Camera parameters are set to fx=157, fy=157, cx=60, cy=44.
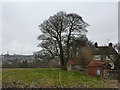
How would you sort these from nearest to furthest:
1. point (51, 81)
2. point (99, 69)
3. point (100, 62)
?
point (51, 81), point (99, 69), point (100, 62)

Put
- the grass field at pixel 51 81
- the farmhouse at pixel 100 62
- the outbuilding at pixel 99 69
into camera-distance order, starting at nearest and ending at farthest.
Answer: the grass field at pixel 51 81 < the outbuilding at pixel 99 69 < the farmhouse at pixel 100 62

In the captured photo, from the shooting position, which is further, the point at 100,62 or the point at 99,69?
the point at 100,62

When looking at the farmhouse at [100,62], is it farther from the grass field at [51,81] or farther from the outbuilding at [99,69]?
the grass field at [51,81]

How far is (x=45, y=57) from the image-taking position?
19953 millimetres

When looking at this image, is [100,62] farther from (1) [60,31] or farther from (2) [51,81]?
(2) [51,81]

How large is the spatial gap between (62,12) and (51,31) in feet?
9.20

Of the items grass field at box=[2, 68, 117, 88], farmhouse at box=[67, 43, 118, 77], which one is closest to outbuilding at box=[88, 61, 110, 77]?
farmhouse at box=[67, 43, 118, 77]

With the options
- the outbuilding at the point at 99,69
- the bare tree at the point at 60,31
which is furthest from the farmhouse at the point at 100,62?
the bare tree at the point at 60,31

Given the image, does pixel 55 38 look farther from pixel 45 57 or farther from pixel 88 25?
pixel 88 25

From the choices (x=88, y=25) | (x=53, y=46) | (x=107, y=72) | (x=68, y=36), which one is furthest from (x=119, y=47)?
(x=53, y=46)

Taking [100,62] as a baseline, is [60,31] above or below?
above

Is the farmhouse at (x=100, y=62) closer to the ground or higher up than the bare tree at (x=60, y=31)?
closer to the ground

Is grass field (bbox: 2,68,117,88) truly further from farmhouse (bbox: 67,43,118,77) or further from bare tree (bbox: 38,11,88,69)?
bare tree (bbox: 38,11,88,69)

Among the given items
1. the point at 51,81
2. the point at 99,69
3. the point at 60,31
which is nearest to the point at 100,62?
the point at 99,69
